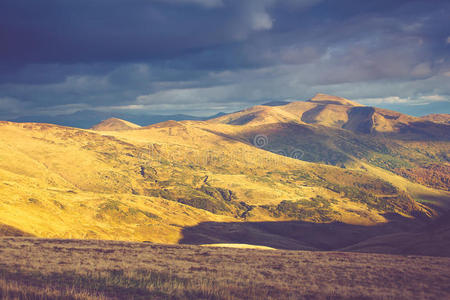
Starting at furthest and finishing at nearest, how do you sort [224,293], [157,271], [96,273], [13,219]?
[13,219] → [157,271] → [96,273] → [224,293]

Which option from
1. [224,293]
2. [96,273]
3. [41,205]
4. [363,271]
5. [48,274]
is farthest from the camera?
[41,205]

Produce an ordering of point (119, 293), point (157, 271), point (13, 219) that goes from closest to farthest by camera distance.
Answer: point (119, 293)
point (157, 271)
point (13, 219)

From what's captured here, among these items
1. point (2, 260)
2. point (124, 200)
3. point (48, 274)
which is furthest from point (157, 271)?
point (124, 200)

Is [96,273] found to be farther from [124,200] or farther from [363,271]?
[124,200]

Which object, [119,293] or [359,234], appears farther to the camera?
[359,234]

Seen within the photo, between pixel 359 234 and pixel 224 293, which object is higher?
pixel 224 293

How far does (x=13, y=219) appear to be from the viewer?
75.6m

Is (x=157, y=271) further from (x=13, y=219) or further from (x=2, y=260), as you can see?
(x=13, y=219)

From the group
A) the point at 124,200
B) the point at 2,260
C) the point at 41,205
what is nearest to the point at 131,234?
the point at 41,205

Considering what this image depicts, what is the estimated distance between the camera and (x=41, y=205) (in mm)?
109875

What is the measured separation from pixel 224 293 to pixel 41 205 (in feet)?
390

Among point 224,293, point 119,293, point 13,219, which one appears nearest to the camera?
point 119,293

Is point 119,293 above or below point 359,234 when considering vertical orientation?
above

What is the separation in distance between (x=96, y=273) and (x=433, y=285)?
24070 millimetres
